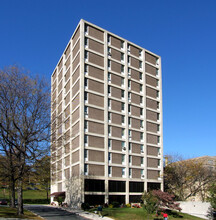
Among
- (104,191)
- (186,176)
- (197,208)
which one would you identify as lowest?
(197,208)

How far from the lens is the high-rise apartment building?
175 feet

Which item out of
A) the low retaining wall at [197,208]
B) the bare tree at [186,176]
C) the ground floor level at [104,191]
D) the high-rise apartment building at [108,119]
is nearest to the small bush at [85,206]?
the ground floor level at [104,191]

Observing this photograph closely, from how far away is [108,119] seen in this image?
5716cm

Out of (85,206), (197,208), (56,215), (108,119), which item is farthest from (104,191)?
(197,208)

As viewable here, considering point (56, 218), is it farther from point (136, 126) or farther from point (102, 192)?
point (136, 126)

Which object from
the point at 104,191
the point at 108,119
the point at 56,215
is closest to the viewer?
the point at 56,215

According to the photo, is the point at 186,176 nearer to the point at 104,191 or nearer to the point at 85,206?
the point at 104,191

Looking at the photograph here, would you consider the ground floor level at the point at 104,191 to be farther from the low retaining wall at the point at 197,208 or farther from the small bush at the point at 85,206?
the low retaining wall at the point at 197,208

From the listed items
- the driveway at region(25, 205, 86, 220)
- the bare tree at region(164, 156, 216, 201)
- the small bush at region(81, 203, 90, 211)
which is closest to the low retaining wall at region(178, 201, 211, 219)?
the bare tree at region(164, 156, 216, 201)

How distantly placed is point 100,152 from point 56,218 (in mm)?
20051

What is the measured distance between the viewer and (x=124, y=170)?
188 ft

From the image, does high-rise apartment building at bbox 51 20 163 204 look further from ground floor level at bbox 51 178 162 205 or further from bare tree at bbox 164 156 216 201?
bare tree at bbox 164 156 216 201

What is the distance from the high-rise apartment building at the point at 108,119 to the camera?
53.3 metres

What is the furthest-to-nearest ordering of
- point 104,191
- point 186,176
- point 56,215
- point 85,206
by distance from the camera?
point 186,176 → point 104,191 → point 85,206 → point 56,215
